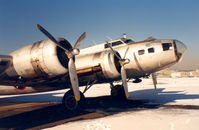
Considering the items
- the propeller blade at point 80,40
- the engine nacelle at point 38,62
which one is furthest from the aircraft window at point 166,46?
the engine nacelle at point 38,62

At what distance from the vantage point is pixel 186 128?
19.0ft

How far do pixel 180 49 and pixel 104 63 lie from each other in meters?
5.52

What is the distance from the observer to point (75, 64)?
11.7 meters

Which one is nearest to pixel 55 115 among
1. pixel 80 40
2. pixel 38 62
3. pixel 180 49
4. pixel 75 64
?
pixel 38 62

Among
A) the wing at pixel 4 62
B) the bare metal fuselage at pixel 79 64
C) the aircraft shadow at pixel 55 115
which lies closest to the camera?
the aircraft shadow at pixel 55 115

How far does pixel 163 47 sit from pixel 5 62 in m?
10.4

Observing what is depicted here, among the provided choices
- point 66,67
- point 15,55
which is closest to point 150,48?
point 66,67

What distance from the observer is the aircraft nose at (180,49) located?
10750 mm

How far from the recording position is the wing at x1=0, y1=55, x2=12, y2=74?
872 cm

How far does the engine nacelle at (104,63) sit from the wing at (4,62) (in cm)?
450

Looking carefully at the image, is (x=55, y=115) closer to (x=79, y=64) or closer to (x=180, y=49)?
(x=79, y=64)

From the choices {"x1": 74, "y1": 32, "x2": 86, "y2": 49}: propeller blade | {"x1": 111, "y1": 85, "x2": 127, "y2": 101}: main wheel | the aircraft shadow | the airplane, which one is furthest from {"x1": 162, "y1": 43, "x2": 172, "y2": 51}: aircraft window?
{"x1": 74, "y1": 32, "x2": 86, "y2": 49}: propeller blade

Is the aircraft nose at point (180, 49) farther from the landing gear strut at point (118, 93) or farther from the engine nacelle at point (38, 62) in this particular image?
the engine nacelle at point (38, 62)

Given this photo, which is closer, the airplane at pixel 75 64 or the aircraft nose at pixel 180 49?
the airplane at pixel 75 64
